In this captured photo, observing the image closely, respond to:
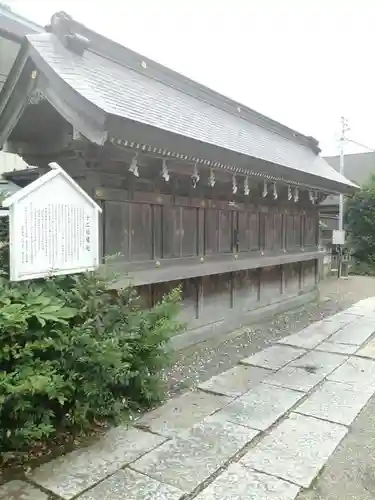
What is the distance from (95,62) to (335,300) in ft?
30.6

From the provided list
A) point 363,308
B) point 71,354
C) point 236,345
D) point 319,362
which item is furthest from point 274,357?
point 363,308

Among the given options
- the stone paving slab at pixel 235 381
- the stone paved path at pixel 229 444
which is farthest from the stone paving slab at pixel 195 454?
the stone paving slab at pixel 235 381

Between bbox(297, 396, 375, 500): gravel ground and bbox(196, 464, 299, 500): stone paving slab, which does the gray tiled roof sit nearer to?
bbox(196, 464, 299, 500): stone paving slab

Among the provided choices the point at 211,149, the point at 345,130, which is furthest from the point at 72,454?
the point at 345,130

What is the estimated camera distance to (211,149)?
17.6 feet

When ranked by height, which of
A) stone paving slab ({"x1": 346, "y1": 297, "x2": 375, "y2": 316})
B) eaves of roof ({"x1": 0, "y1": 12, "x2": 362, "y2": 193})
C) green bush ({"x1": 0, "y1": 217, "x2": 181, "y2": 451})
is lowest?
stone paving slab ({"x1": 346, "y1": 297, "x2": 375, "y2": 316})

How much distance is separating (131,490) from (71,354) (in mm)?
1070

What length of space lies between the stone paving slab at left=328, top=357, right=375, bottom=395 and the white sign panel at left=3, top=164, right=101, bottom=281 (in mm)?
3482

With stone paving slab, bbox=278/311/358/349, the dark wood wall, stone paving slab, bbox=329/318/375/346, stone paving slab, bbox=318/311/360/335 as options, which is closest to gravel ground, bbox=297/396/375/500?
the dark wood wall

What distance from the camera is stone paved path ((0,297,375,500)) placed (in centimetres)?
284

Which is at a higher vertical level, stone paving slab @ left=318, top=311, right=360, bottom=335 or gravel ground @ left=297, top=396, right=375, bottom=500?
gravel ground @ left=297, top=396, right=375, bottom=500

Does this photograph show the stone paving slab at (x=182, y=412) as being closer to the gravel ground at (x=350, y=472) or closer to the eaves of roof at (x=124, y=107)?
the gravel ground at (x=350, y=472)

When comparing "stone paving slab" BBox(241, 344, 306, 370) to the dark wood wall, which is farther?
"stone paving slab" BBox(241, 344, 306, 370)

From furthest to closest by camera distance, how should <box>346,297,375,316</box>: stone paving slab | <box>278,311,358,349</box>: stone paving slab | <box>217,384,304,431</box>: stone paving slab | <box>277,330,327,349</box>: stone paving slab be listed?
<box>346,297,375,316</box>: stone paving slab → <box>278,311,358,349</box>: stone paving slab → <box>277,330,327,349</box>: stone paving slab → <box>217,384,304,431</box>: stone paving slab
